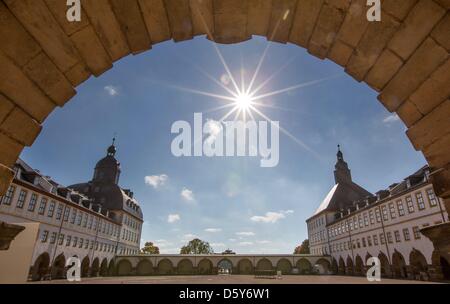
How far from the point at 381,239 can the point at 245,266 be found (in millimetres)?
24001

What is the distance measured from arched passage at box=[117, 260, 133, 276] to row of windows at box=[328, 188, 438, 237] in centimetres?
3955

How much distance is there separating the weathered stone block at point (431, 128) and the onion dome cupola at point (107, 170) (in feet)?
186

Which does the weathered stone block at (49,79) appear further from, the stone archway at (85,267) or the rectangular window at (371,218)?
the rectangular window at (371,218)

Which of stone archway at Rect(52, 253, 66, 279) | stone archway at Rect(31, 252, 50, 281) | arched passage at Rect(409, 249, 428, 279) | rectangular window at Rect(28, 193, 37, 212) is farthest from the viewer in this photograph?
stone archway at Rect(52, 253, 66, 279)

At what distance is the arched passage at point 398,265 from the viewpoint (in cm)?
3056

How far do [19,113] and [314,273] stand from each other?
5377 cm

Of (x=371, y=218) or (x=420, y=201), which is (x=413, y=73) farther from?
(x=371, y=218)

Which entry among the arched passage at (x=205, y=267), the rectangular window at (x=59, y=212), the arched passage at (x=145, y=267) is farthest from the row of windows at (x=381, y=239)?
the rectangular window at (x=59, y=212)

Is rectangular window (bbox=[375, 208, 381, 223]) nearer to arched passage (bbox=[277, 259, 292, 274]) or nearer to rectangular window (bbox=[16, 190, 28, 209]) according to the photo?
arched passage (bbox=[277, 259, 292, 274])

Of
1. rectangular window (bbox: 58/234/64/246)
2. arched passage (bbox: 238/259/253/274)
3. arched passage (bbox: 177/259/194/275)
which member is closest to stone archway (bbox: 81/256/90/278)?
rectangular window (bbox: 58/234/64/246)

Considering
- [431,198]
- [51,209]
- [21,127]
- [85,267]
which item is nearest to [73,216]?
[51,209]

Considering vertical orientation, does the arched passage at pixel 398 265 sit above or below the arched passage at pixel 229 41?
below

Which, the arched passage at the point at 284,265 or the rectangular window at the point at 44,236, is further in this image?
the arched passage at the point at 284,265

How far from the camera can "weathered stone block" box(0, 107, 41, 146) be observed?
7.85 ft
